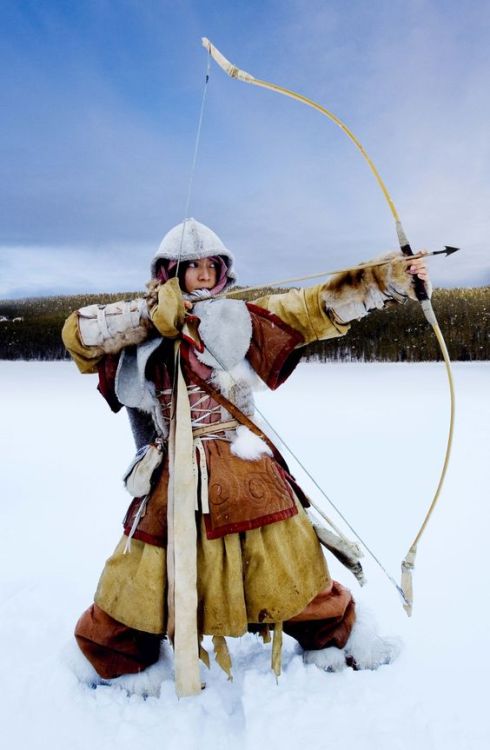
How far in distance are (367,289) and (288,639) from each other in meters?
1.36

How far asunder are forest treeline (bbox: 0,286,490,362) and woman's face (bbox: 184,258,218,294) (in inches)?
379

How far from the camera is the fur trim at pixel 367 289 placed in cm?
172

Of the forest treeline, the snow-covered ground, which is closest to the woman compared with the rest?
the snow-covered ground

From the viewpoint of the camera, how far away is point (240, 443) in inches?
75.7

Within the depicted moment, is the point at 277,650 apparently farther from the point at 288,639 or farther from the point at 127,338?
the point at 127,338

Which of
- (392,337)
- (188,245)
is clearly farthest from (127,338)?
(392,337)

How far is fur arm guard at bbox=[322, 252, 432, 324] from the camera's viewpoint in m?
1.72

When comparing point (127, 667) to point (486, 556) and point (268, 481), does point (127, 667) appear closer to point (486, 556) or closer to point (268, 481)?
point (268, 481)

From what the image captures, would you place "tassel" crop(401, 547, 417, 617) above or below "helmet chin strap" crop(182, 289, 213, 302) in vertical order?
below

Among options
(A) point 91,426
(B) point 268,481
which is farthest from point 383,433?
(B) point 268,481

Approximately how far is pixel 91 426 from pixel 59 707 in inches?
182

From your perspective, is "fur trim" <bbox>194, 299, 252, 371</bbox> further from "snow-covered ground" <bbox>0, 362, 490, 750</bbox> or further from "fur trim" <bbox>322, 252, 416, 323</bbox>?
"snow-covered ground" <bbox>0, 362, 490, 750</bbox>

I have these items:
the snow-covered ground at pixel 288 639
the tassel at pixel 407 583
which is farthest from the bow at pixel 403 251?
the snow-covered ground at pixel 288 639

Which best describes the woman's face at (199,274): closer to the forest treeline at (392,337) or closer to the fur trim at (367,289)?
the fur trim at (367,289)
